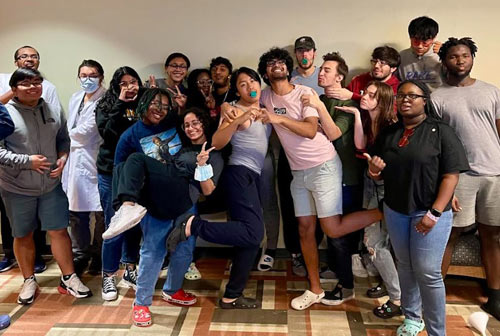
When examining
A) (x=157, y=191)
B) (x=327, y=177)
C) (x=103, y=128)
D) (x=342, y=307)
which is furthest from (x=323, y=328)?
(x=103, y=128)

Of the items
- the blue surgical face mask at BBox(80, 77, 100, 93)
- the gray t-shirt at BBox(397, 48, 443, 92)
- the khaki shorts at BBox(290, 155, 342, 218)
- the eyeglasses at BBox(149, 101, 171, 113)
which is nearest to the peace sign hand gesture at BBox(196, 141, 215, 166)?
the eyeglasses at BBox(149, 101, 171, 113)

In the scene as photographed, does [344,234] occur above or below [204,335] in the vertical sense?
above

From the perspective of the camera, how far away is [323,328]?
262 cm

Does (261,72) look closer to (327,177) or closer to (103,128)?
(327,177)

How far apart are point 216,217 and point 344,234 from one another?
1.15 metres

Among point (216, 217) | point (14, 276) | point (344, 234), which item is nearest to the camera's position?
point (344, 234)

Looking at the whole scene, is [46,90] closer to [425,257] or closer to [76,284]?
[76,284]

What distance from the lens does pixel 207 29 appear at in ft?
11.4

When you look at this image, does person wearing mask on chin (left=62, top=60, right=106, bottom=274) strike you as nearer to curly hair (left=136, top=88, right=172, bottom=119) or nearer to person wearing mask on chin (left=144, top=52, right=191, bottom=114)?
person wearing mask on chin (left=144, top=52, right=191, bottom=114)

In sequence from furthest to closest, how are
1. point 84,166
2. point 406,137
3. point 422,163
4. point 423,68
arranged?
1. point 84,166
2. point 423,68
3. point 406,137
4. point 422,163

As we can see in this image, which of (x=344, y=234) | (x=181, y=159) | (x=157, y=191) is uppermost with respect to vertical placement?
(x=181, y=159)

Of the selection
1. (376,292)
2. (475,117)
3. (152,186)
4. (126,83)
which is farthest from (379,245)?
(126,83)

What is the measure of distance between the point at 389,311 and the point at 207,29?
91.3 inches

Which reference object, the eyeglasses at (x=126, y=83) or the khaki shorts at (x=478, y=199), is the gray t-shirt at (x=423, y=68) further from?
the eyeglasses at (x=126, y=83)
